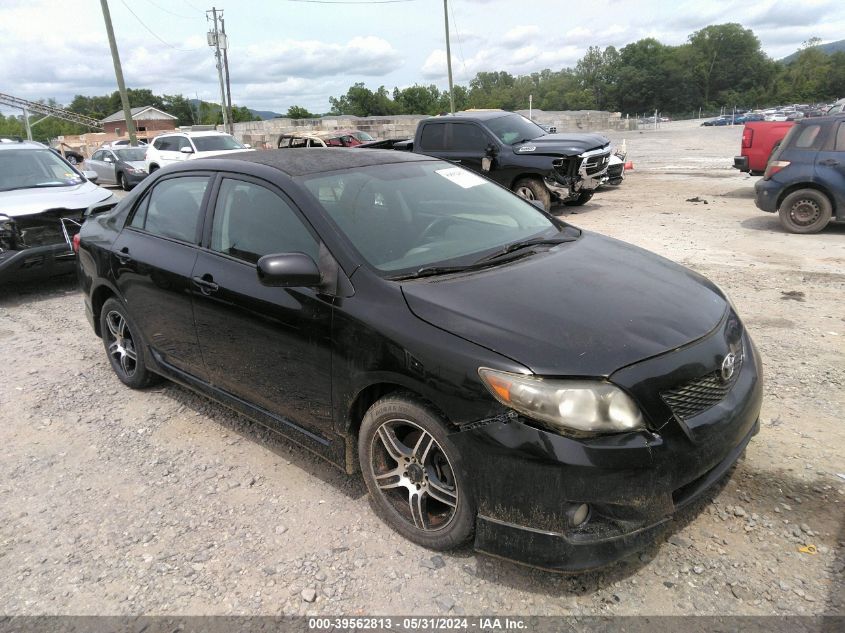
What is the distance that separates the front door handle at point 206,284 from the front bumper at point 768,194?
858 centimetres

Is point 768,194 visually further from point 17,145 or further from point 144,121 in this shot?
point 144,121

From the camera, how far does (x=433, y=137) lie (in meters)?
12.3

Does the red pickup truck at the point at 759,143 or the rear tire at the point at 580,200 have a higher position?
the red pickup truck at the point at 759,143

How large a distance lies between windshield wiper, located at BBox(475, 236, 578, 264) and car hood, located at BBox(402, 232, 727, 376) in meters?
0.11

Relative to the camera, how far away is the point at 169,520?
3.09 m

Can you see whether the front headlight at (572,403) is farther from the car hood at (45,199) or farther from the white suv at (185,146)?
the white suv at (185,146)

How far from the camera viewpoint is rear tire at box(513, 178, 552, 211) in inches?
440

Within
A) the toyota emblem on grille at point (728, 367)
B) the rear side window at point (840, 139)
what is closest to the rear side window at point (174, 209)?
the toyota emblem on grille at point (728, 367)

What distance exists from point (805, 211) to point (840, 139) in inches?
41.4

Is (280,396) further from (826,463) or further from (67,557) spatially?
(826,463)

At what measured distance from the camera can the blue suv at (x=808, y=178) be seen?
860 centimetres

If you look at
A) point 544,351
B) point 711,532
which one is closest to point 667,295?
point 544,351

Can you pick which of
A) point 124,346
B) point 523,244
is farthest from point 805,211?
point 124,346

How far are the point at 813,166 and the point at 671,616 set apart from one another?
8534 millimetres
